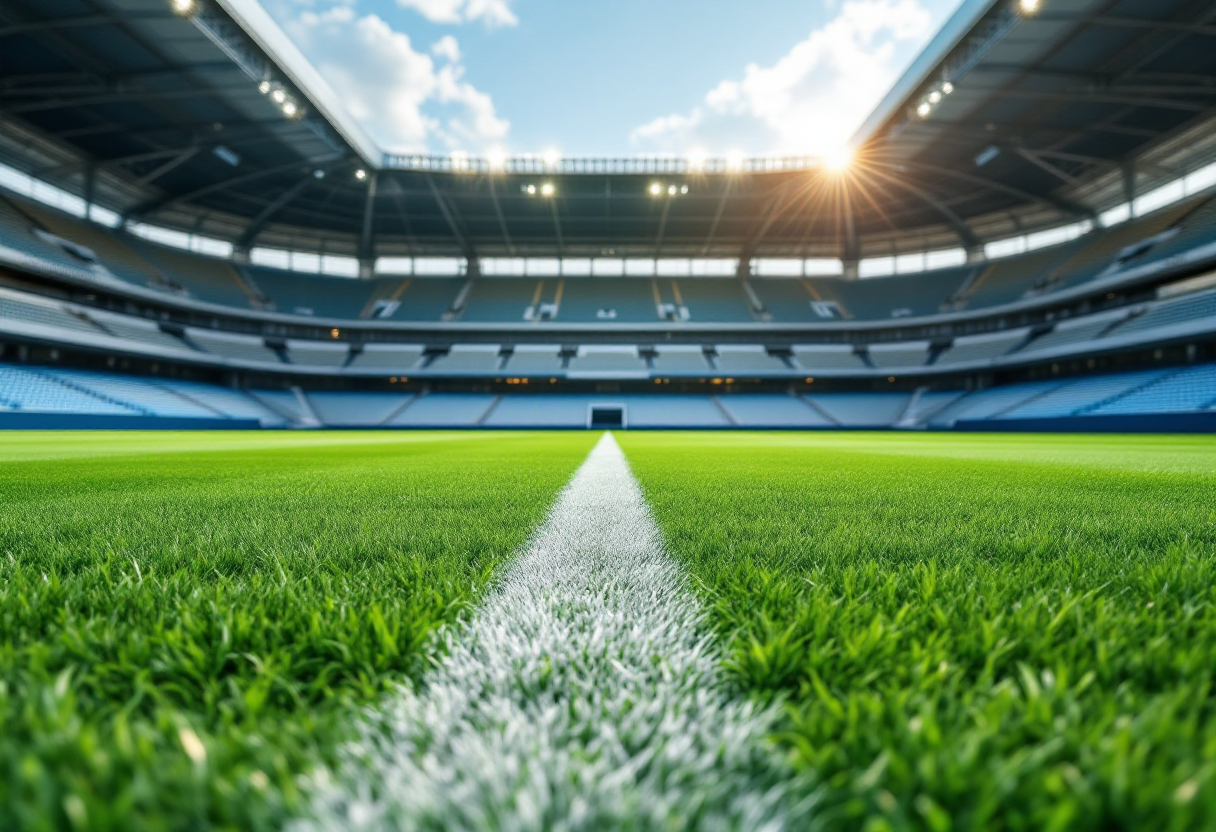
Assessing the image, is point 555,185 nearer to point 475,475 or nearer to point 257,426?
point 257,426

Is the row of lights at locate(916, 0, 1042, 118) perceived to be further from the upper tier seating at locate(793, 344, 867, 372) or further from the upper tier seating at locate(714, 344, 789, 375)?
the upper tier seating at locate(714, 344, 789, 375)

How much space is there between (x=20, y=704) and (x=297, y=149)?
30.6 metres

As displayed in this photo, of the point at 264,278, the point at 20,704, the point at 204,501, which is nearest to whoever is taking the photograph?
the point at 20,704

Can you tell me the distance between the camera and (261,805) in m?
0.38

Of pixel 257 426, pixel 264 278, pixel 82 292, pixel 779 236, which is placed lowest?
pixel 257 426

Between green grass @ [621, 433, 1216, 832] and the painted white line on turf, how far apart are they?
0.06 m

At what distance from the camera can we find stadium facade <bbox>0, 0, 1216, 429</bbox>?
18609mm

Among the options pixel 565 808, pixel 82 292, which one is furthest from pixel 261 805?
pixel 82 292

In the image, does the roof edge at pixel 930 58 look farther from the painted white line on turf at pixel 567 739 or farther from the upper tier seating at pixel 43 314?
the upper tier seating at pixel 43 314

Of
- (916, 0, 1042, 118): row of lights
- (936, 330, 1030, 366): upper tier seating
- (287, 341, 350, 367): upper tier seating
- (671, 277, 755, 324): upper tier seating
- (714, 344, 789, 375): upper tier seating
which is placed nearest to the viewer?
(916, 0, 1042, 118): row of lights

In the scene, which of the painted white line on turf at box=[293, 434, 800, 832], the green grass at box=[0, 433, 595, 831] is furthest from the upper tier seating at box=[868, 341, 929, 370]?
the painted white line on turf at box=[293, 434, 800, 832]

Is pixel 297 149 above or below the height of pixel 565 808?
above

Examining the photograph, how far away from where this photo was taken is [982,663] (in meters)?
0.70

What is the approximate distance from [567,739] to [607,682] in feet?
0.51
